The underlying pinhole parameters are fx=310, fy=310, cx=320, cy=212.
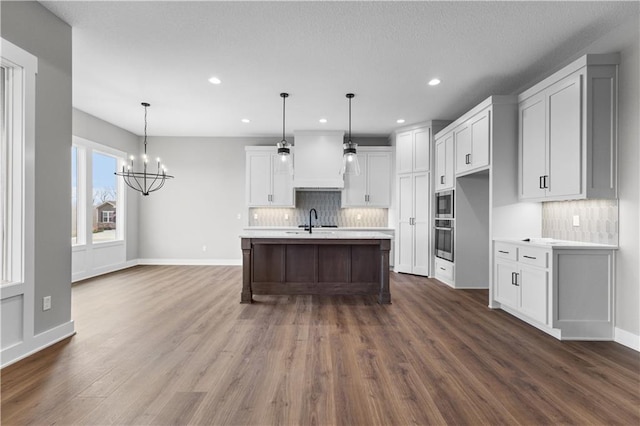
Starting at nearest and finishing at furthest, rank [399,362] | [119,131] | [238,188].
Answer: [399,362] < [119,131] < [238,188]

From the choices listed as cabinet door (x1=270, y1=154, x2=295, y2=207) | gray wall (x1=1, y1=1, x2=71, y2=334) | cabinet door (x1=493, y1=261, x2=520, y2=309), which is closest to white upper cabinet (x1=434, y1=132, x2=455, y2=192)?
cabinet door (x1=493, y1=261, x2=520, y2=309)

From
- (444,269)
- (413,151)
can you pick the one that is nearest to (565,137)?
(444,269)

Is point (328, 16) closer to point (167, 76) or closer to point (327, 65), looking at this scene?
point (327, 65)

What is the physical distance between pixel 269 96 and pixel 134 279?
4.02 m

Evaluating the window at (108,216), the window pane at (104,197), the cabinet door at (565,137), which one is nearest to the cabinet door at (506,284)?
the cabinet door at (565,137)

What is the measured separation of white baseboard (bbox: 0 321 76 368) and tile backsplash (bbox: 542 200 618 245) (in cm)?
527

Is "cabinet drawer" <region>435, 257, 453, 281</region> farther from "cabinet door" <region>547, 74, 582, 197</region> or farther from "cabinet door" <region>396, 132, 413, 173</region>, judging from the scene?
"cabinet door" <region>547, 74, 582, 197</region>

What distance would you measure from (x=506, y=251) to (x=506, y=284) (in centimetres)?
39

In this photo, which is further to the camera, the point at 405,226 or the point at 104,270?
the point at 405,226

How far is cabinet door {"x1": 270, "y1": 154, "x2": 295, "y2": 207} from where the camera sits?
22.8 feet

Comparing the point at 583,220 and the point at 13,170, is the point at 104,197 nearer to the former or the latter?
the point at 13,170

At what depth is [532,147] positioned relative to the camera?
3.61 meters

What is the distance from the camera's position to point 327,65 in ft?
12.2

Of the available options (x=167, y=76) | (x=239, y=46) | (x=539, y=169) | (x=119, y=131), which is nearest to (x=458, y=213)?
(x=539, y=169)
